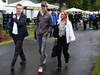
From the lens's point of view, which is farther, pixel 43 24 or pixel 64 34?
pixel 64 34

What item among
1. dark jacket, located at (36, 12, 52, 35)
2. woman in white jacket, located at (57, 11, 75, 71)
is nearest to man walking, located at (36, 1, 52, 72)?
dark jacket, located at (36, 12, 52, 35)

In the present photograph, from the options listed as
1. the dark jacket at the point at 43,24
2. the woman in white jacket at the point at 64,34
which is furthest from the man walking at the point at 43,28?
the woman in white jacket at the point at 64,34

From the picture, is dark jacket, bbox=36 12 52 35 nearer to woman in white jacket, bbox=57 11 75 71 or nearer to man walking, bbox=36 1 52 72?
man walking, bbox=36 1 52 72

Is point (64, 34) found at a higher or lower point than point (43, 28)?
lower

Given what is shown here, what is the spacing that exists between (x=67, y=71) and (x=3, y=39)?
10.2 m

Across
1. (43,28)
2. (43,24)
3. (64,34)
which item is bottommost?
(64,34)

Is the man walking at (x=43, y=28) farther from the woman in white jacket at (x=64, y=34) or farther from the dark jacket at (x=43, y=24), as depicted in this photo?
the woman in white jacket at (x=64, y=34)

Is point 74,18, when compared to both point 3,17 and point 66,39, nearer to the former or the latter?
point 3,17

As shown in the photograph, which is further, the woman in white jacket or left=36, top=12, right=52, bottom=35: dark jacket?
the woman in white jacket

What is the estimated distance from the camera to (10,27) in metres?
10.8

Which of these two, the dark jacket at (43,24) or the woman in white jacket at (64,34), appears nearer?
the dark jacket at (43,24)

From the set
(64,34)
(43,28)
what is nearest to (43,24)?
(43,28)

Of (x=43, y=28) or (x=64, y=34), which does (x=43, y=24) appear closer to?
(x=43, y=28)

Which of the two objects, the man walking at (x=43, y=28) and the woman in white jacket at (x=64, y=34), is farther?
the woman in white jacket at (x=64, y=34)
